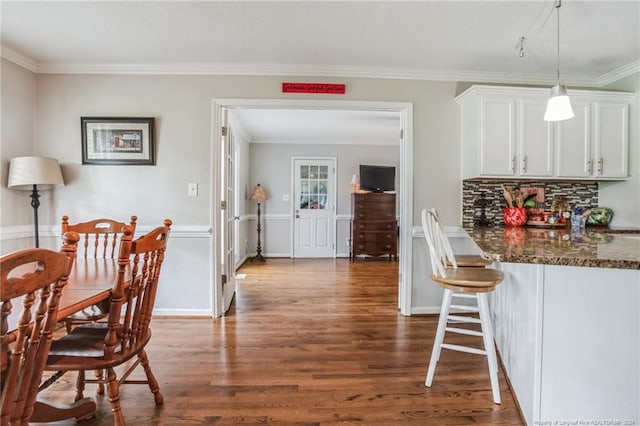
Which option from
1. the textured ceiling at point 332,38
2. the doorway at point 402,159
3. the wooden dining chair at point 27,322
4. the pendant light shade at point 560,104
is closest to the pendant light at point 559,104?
the pendant light shade at point 560,104

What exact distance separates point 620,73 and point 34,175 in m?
4.95

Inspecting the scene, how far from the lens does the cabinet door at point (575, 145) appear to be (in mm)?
2758

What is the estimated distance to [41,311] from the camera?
0.88m

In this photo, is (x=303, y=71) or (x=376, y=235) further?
(x=376, y=235)

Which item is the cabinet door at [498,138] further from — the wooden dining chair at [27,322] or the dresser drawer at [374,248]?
the dresser drawer at [374,248]

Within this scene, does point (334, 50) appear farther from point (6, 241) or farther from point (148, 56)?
point (6, 241)

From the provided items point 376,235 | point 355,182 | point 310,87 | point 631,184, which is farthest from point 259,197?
point 631,184

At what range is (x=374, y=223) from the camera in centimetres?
555

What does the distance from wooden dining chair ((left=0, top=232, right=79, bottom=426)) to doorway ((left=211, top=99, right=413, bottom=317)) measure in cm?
188

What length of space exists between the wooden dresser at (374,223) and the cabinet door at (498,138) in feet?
9.25

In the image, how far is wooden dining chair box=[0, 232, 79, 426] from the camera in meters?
0.77

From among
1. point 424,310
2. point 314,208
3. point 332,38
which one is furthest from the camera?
point 314,208

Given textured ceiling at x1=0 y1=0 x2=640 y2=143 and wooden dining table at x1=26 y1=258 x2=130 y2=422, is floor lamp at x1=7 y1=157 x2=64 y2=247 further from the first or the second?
wooden dining table at x1=26 y1=258 x2=130 y2=422

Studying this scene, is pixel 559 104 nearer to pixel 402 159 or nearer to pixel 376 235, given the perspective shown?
pixel 402 159
